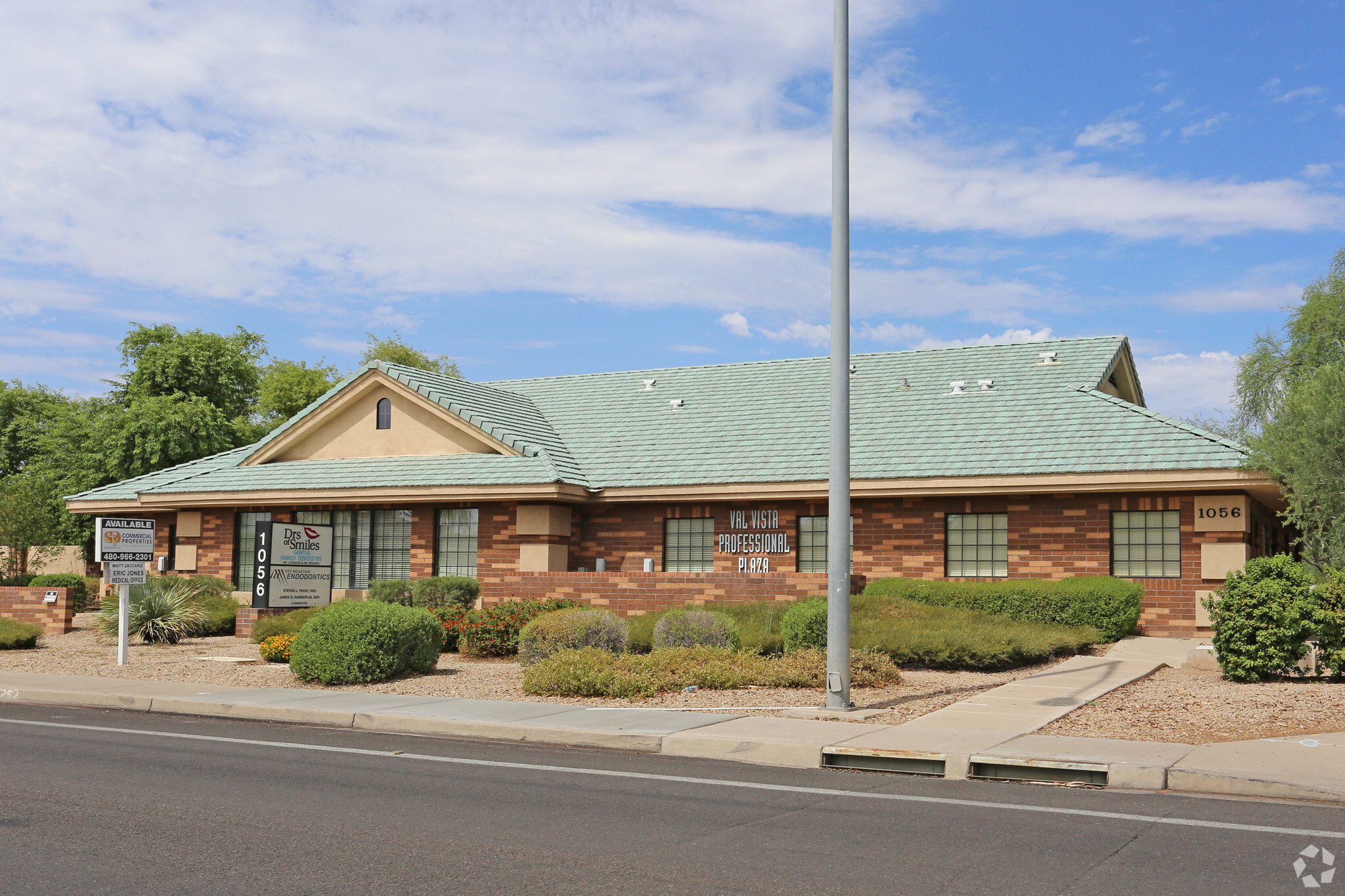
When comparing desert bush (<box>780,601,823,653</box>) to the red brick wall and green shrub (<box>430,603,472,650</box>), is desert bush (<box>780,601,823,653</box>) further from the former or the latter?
the red brick wall

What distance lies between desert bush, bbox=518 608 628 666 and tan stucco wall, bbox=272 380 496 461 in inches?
389

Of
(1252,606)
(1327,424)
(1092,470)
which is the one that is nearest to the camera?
(1252,606)

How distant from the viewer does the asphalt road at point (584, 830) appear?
6371 mm

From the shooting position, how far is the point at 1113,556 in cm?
2205

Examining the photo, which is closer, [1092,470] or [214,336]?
[1092,470]

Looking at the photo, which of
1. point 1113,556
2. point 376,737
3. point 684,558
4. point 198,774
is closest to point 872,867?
point 198,774

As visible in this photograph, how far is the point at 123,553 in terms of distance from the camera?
1900 cm

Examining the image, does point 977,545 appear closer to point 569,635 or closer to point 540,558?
point 540,558

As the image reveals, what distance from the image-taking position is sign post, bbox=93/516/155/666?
18688 millimetres

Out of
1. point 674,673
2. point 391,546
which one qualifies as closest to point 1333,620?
point 674,673

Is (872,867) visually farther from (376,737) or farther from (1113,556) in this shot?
(1113,556)

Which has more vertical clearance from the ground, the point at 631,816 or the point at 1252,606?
the point at 1252,606

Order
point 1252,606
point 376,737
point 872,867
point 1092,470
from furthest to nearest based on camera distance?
point 1092,470 < point 1252,606 < point 376,737 < point 872,867

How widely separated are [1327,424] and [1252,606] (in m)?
5.65
